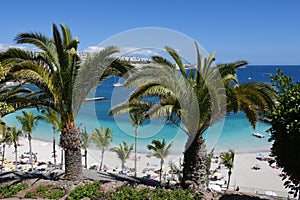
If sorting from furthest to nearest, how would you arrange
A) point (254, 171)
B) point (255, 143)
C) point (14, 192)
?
point (255, 143)
point (254, 171)
point (14, 192)

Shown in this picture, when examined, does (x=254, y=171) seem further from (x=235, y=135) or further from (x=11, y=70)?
(x=11, y=70)

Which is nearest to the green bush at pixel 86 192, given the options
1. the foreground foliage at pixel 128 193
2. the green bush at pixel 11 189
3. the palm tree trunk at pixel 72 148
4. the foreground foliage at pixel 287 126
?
the foreground foliage at pixel 128 193

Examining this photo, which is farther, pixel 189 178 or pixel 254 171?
pixel 254 171

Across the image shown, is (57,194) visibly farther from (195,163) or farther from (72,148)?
(195,163)

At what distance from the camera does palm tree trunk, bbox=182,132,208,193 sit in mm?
9719

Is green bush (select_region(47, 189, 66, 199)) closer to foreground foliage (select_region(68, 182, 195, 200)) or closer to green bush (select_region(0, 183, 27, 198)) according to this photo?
foreground foliage (select_region(68, 182, 195, 200))

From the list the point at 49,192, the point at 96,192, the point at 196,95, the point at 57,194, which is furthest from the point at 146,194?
the point at 196,95

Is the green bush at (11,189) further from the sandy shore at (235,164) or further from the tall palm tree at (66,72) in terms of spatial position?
the sandy shore at (235,164)

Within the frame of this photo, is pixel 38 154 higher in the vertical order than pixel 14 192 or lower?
lower

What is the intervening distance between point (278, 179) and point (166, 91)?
19.3m

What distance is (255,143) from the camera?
38000 mm

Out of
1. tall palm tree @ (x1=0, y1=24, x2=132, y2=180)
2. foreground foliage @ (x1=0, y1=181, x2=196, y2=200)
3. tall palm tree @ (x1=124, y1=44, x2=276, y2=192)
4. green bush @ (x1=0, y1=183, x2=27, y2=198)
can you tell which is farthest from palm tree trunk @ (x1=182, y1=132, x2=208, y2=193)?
green bush @ (x1=0, y1=183, x2=27, y2=198)

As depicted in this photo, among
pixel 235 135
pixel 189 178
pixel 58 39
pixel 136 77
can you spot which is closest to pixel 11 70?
A: pixel 58 39

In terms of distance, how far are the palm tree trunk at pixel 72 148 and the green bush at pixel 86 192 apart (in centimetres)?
127
